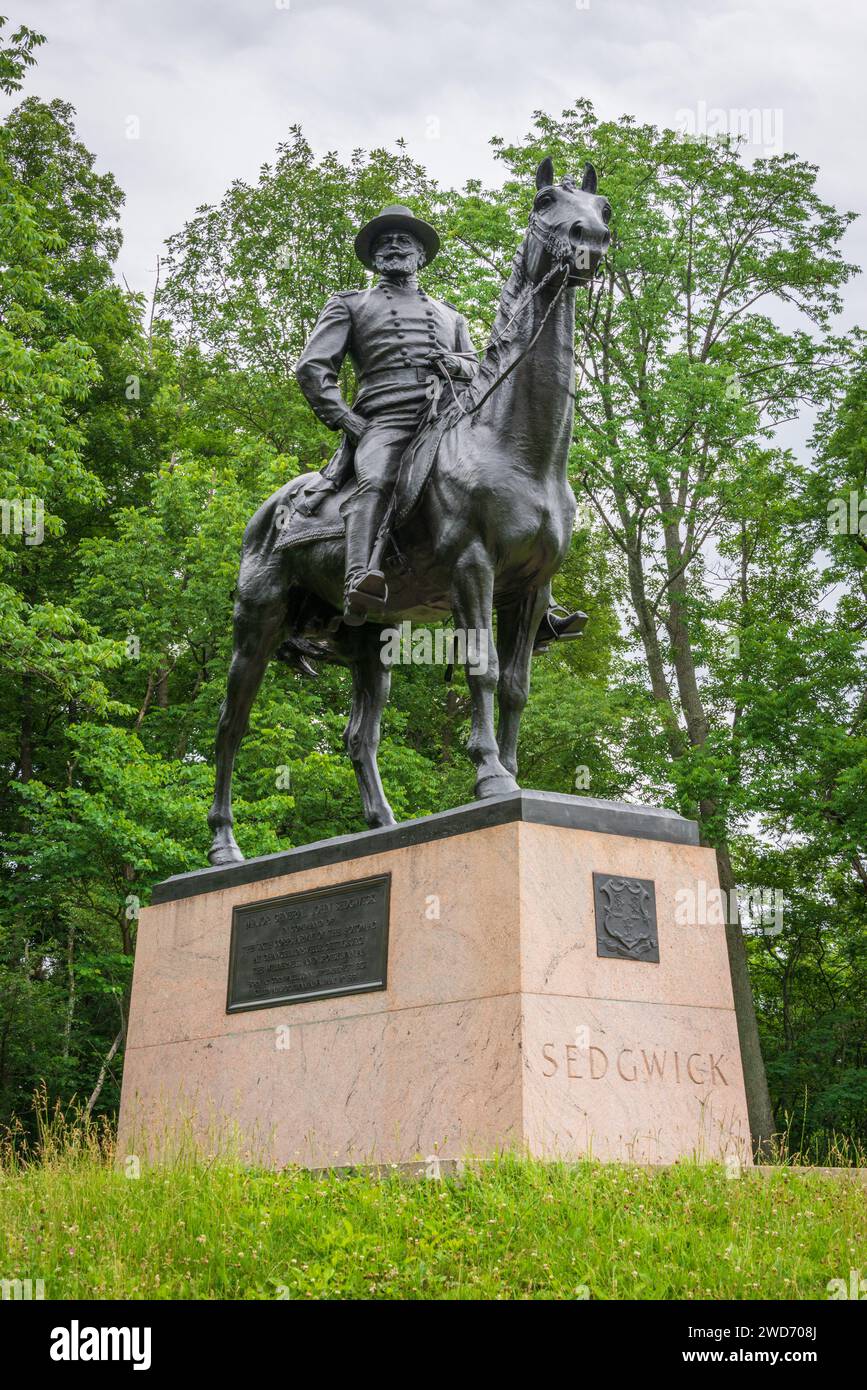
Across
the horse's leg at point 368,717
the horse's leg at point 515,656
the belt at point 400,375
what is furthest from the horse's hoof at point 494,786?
the belt at point 400,375

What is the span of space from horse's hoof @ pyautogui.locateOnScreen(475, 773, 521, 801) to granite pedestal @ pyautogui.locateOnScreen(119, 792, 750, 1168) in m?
0.23

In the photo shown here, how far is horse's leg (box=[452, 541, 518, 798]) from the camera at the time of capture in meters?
8.03

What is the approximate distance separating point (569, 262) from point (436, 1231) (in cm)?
492

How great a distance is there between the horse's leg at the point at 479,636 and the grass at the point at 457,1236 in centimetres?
240

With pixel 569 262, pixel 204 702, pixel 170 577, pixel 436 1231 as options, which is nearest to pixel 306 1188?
pixel 436 1231

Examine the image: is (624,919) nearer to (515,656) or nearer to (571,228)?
(515,656)

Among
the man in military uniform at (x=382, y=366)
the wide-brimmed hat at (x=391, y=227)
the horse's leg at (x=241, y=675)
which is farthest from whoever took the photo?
the horse's leg at (x=241, y=675)

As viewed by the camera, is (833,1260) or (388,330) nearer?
(833,1260)

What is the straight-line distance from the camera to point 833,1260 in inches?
217

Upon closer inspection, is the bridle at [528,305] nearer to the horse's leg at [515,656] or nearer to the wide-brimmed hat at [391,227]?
the horse's leg at [515,656]

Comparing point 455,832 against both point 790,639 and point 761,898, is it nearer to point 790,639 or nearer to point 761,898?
point 790,639

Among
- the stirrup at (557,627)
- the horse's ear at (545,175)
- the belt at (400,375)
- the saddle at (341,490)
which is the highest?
the horse's ear at (545,175)

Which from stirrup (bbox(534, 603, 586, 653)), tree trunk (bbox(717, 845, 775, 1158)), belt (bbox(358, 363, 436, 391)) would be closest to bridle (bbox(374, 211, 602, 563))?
belt (bbox(358, 363, 436, 391))

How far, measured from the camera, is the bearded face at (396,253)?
9836 mm
